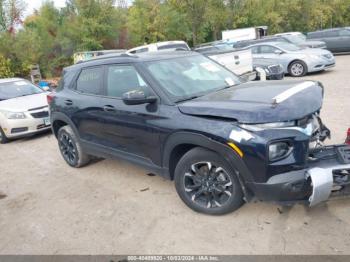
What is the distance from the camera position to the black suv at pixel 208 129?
117 inches

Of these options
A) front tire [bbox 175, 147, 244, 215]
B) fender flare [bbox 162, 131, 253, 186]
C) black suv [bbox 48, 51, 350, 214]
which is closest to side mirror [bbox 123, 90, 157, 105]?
black suv [bbox 48, 51, 350, 214]

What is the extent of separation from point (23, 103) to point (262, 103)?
641cm

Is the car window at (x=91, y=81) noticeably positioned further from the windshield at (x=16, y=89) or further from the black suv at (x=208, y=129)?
the windshield at (x=16, y=89)

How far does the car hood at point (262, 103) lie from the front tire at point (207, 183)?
438 millimetres

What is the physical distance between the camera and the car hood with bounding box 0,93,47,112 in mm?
7542

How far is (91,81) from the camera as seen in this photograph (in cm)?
476

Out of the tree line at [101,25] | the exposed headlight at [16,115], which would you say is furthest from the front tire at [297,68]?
the tree line at [101,25]

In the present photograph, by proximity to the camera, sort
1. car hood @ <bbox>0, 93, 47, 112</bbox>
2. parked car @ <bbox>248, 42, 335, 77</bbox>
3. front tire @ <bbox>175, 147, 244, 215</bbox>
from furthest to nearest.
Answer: parked car @ <bbox>248, 42, 335, 77</bbox>, car hood @ <bbox>0, 93, 47, 112</bbox>, front tire @ <bbox>175, 147, 244, 215</bbox>

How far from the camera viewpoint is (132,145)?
4.12 meters

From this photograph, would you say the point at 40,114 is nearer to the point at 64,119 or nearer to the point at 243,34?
the point at 64,119

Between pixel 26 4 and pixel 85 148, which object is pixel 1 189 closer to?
pixel 85 148

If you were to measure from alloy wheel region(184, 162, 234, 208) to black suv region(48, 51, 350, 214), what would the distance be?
0.01 metres

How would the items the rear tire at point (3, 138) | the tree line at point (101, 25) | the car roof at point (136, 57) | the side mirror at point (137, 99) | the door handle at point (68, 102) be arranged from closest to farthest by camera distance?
the side mirror at point (137, 99)
the car roof at point (136, 57)
the door handle at point (68, 102)
the rear tire at point (3, 138)
the tree line at point (101, 25)

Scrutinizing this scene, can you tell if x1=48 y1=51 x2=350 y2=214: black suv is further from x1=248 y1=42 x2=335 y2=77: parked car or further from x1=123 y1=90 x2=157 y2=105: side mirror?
x1=248 y1=42 x2=335 y2=77: parked car
